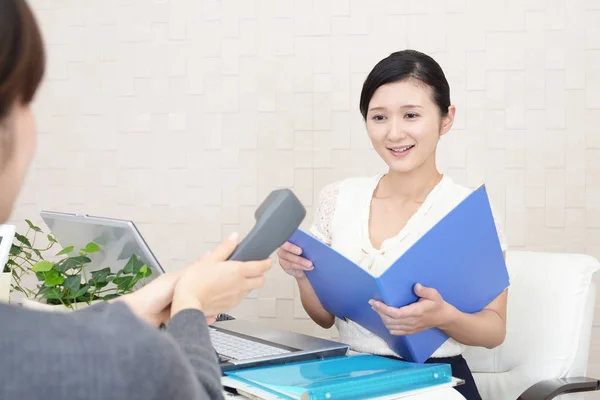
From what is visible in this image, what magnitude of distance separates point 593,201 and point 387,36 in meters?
1.07

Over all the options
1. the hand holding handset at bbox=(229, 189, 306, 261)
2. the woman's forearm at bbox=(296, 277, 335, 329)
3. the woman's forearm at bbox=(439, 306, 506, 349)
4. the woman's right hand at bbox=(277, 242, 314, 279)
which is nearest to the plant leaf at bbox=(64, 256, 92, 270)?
the woman's right hand at bbox=(277, 242, 314, 279)

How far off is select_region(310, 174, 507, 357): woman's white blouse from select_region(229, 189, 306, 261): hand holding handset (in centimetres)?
84

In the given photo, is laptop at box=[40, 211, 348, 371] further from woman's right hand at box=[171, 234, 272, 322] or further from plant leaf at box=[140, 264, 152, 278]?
woman's right hand at box=[171, 234, 272, 322]

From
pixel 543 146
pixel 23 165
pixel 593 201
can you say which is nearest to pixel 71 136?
pixel 543 146

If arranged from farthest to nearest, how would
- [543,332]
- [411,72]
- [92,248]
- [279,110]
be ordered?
[279,110] → [411,72] → [543,332] → [92,248]

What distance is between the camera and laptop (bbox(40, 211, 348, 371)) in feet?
4.78

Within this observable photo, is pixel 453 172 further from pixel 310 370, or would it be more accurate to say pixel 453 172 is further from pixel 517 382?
pixel 310 370

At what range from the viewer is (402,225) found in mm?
2053

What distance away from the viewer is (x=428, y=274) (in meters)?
1.58

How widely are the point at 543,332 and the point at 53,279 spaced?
1.31 meters

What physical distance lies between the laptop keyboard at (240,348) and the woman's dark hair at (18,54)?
35.5 inches

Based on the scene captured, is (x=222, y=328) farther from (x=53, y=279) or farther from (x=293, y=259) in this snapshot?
(x=53, y=279)

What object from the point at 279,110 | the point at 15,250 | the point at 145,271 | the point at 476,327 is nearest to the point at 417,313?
the point at 476,327

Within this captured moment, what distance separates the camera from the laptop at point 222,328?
146cm
